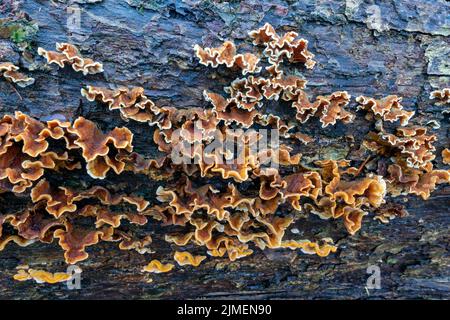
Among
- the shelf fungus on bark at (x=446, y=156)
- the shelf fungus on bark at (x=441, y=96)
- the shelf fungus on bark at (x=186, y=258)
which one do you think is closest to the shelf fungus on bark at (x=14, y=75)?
the shelf fungus on bark at (x=186, y=258)

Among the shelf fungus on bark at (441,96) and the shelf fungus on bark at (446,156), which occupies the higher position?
the shelf fungus on bark at (441,96)

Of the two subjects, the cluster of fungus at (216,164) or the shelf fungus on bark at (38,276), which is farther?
the shelf fungus on bark at (38,276)

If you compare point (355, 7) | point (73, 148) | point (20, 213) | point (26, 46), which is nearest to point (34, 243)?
point (20, 213)

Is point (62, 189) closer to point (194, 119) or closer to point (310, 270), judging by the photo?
point (194, 119)

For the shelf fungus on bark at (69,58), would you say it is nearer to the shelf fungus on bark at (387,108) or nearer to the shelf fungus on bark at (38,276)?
the shelf fungus on bark at (38,276)

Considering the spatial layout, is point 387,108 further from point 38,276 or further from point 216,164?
point 38,276

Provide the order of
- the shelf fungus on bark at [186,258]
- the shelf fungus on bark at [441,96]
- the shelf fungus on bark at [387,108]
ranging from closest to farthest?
1. the shelf fungus on bark at [387,108]
2. the shelf fungus on bark at [441,96]
3. the shelf fungus on bark at [186,258]

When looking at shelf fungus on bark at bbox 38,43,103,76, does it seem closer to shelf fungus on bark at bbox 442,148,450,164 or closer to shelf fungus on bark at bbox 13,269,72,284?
shelf fungus on bark at bbox 13,269,72,284
